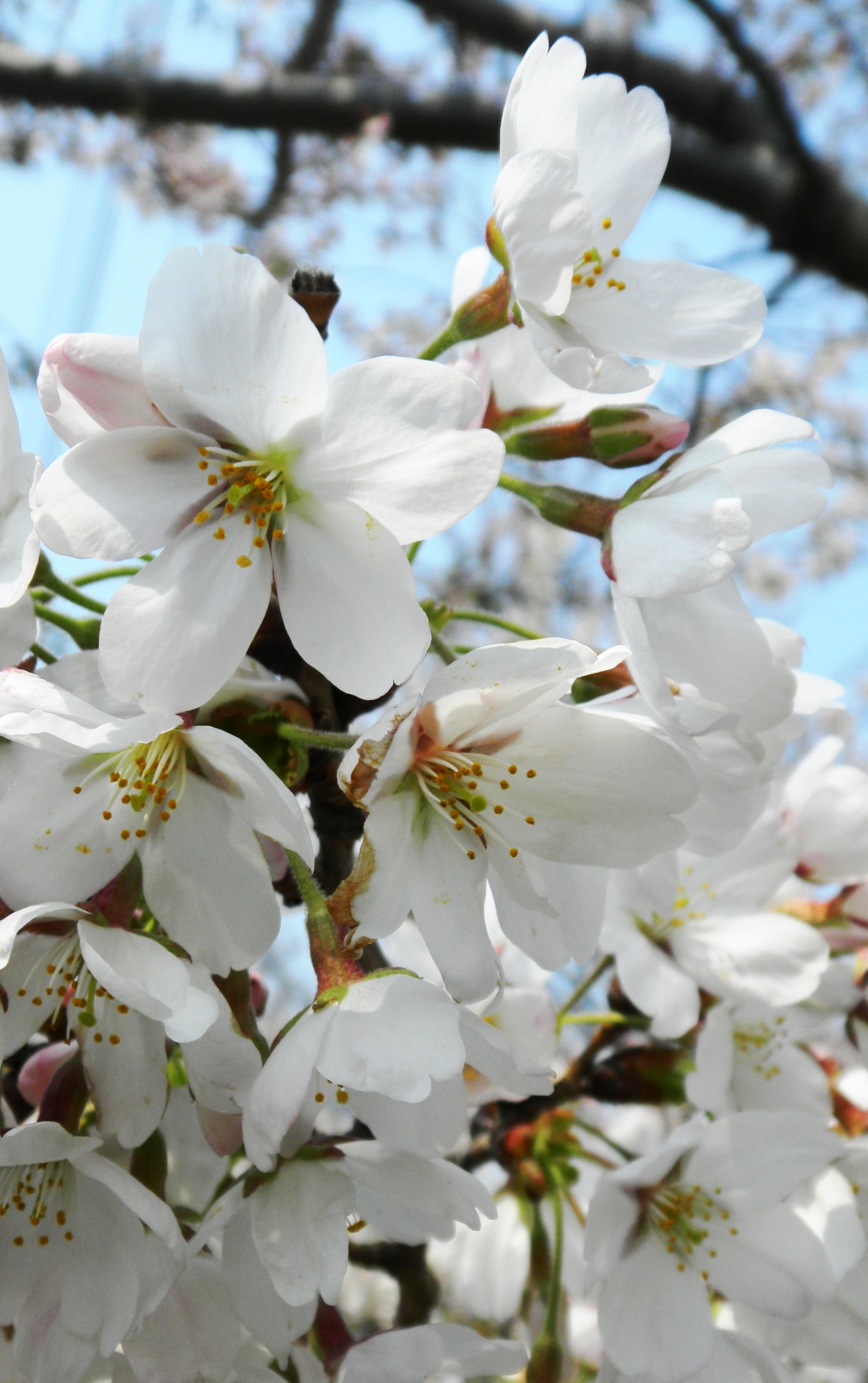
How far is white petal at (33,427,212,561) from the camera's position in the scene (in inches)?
29.0

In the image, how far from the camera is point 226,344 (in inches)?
30.4

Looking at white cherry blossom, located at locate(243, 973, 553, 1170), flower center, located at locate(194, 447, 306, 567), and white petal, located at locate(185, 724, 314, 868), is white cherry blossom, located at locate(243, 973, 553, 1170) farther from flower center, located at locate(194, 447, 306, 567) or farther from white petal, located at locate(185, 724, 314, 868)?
flower center, located at locate(194, 447, 306, 567)

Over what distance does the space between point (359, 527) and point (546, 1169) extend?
913mm

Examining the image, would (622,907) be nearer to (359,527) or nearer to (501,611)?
(359,527)

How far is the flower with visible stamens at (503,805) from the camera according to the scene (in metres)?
0.75

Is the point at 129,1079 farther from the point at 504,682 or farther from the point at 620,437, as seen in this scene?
the point at 620,437

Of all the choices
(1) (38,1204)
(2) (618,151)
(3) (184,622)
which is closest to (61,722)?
(3) (184,622)

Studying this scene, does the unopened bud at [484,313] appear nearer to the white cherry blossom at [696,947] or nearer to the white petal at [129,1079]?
the white cherry blossom at [696,947]

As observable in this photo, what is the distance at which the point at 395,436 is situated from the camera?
30.6 inches

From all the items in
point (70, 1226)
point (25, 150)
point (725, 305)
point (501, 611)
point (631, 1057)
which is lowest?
point (501, 611)

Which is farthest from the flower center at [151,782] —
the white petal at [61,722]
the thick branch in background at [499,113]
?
the thick branch in background at [499,113]

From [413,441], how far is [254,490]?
0.54 ft

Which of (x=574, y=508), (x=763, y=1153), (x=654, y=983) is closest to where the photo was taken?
(x=574, y=508)

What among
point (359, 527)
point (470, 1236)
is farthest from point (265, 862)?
point (470, 1236)
